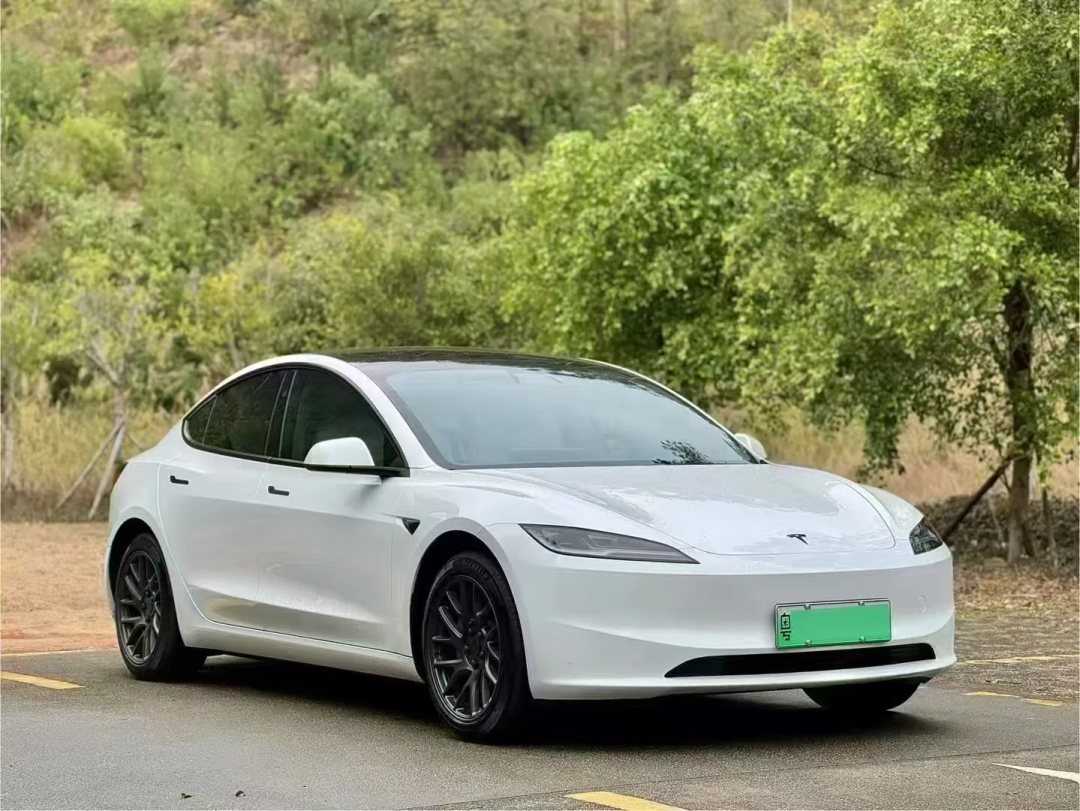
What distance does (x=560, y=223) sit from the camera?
2584 cm

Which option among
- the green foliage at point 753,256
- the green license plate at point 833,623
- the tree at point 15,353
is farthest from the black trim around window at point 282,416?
the tree at point 15,353

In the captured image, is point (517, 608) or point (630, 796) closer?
point (630, 796)

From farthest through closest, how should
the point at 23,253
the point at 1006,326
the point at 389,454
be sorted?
the point at 23,253, the point at 1006,326, the point at 389,454

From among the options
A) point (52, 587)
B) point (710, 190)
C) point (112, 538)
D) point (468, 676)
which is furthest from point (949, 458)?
point (468, 676)

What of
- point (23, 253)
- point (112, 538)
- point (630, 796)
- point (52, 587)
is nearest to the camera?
point (630, 796)

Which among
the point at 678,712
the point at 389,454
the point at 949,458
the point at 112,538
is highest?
the point at 389,454

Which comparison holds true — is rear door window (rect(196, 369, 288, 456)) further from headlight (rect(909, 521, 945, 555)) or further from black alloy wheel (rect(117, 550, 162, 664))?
headlight (rect(909, 521, 945, 555))

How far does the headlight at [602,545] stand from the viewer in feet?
21.6

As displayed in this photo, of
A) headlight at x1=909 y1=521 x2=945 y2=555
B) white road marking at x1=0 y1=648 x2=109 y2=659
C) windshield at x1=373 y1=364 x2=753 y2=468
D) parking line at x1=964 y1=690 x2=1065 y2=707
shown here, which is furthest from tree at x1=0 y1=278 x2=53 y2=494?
headlight at x1=909 y1=521 x2=945 y2=555

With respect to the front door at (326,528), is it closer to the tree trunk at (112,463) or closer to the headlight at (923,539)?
the headlight at (923,539)

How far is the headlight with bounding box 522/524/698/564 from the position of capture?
6.58 meters

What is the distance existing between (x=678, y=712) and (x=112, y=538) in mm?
3370

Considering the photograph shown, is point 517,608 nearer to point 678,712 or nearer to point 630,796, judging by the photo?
point 630,796

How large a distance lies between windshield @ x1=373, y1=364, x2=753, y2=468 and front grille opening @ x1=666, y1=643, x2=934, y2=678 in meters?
1.27
